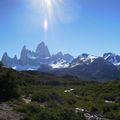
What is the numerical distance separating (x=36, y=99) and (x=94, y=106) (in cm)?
849

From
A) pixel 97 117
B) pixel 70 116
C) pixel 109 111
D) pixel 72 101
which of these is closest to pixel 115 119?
pixel 97 117

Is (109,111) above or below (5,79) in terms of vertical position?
below

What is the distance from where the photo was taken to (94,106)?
4309cm

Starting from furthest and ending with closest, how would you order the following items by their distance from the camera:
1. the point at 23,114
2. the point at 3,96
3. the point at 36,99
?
the point at 36,99 < the point at 3,96 < the point at 23,114

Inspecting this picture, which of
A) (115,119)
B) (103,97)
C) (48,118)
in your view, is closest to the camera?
(48,118)

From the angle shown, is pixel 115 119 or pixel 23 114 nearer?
pixel 23 114

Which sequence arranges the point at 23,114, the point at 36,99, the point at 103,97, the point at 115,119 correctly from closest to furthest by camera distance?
the point at 23,114 → the point at 115,119 → the point at 36,99 → the point at 103,97

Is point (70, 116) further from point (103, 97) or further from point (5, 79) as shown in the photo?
point (103, 97)

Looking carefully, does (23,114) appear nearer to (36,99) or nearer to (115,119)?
(115,119)

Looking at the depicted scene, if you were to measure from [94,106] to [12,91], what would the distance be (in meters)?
9.81

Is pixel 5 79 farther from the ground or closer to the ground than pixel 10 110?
farther from the ground

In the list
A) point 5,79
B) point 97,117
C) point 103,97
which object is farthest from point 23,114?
point 103,97

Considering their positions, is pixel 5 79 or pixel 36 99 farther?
pixel 36 99

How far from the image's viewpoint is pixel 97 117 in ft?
119
